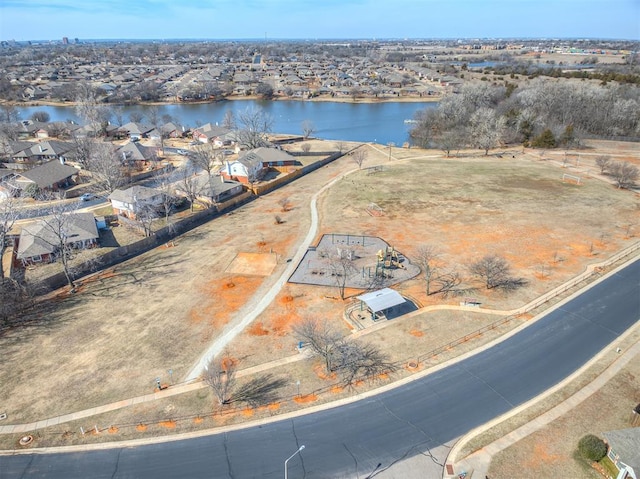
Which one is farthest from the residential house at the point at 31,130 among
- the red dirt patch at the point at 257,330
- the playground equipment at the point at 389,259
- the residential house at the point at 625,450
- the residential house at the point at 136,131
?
the residential house at the point at 625,450

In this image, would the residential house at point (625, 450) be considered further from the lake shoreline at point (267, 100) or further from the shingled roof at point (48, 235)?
the lake shoreline at point (267, 100)

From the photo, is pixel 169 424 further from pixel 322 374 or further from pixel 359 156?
pixel 359 156

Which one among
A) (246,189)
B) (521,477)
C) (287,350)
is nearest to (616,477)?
(521,477)

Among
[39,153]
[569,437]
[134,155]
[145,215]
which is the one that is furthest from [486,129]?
[39,153]

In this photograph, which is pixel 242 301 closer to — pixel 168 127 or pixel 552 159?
pixel 552 159

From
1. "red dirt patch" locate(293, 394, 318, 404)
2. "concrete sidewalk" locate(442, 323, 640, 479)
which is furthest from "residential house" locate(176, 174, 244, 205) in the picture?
"concrete sidewalk" locate(442, 323, 640, 479)

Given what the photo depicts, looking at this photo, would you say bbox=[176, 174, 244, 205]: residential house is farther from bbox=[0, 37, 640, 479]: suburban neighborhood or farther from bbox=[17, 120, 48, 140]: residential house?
bbox=[17, 120, 48, 140]: residential house
